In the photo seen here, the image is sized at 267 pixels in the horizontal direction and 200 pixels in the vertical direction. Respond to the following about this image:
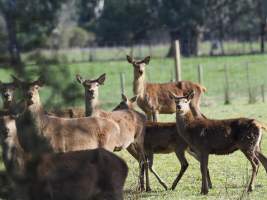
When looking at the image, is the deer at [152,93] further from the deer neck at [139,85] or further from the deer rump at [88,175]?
the deer rump at [88,175]

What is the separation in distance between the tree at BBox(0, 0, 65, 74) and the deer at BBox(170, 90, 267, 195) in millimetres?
8630

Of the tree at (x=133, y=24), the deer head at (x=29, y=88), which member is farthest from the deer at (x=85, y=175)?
the tree at (x=133, y=24)

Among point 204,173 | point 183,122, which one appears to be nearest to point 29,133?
point 204,173

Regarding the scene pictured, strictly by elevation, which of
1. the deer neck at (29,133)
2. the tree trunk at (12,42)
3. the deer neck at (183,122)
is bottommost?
the deer neck at (183,122)

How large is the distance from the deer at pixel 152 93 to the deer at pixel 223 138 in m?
7.63

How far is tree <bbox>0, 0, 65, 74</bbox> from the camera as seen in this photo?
2955 mm

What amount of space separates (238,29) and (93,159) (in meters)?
62.7

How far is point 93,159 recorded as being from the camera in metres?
7.93

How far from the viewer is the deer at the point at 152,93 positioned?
786 inches

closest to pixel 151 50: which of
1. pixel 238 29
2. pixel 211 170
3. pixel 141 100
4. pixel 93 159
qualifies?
pixel 238 29

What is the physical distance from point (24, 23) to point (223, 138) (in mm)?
8953

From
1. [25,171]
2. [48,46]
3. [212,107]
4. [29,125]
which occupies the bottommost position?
[212,107]

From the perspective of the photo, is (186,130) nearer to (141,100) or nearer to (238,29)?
(141,100)

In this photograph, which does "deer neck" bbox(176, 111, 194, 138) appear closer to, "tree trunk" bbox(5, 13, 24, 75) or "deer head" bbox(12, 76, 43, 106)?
"deer head" bbox(12, 76, 43, 106)
